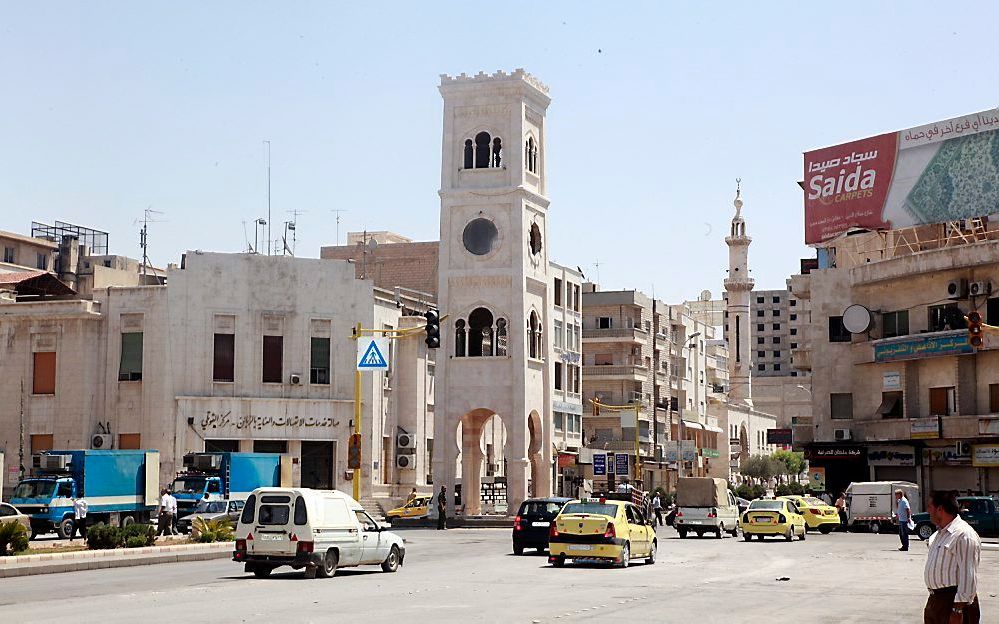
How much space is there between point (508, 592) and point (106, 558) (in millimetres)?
11277

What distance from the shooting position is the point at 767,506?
43312 mm

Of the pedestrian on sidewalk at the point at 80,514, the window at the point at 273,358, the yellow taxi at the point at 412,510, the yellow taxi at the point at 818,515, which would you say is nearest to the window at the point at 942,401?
the yellow taxi at the point at 818,515

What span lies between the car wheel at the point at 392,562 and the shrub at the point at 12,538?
783 cm

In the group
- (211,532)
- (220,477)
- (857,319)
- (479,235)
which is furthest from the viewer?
(479,235)

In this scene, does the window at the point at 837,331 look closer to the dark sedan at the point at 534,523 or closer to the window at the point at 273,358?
the window at the point at 273,358

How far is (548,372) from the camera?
210ft

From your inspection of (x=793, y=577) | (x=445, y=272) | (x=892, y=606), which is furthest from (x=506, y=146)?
(x=892, y=606)

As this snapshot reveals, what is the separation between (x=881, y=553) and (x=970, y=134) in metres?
27.9

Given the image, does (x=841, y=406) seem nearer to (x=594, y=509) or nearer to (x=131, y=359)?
(x=131, y=359)

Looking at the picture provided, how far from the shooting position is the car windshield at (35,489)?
41.3 meters

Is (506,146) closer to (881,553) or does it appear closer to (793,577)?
(881,553)

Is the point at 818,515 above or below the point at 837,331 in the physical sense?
below

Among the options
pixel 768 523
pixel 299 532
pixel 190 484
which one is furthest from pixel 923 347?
pixel 299 532

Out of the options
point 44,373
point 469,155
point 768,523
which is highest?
point 469,155
